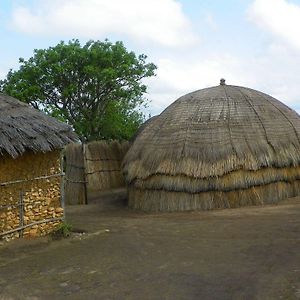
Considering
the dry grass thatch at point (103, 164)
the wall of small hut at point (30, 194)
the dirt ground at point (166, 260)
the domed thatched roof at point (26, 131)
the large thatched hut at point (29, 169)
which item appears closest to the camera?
the dirt ground at point (166, 260)

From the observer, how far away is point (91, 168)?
68.0 feet

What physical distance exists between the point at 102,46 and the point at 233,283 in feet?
52.3

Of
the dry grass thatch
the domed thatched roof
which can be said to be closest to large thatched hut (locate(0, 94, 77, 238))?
the domed thatched roof

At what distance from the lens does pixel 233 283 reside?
717 cm

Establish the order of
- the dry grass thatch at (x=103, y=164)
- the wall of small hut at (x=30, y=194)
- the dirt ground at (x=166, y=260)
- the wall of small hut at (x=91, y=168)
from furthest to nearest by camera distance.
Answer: the dry grass thatch at (x=103, y=164), the wall of small hut at (x=91, y=168), the wall of small hut at (x=30, y=194), the dirt ground at (x=166, y=260)

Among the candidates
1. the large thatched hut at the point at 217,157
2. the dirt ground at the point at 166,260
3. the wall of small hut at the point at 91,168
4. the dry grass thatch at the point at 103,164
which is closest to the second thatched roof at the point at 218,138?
the large thatched hut at the point at 217,157

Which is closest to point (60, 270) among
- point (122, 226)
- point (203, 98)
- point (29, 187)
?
point (29, 187)

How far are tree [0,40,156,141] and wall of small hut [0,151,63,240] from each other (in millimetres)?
8679

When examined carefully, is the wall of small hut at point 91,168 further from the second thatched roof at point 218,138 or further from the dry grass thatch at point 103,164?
the second thatched roof at point 218,138

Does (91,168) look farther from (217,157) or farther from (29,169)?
(29,169)

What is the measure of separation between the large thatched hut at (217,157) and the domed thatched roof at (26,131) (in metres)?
3.96

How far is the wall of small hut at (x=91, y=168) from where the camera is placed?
19109mm

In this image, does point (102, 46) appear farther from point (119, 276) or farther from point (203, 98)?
point (119, 276)

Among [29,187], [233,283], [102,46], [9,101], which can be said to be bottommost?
[233,283]
